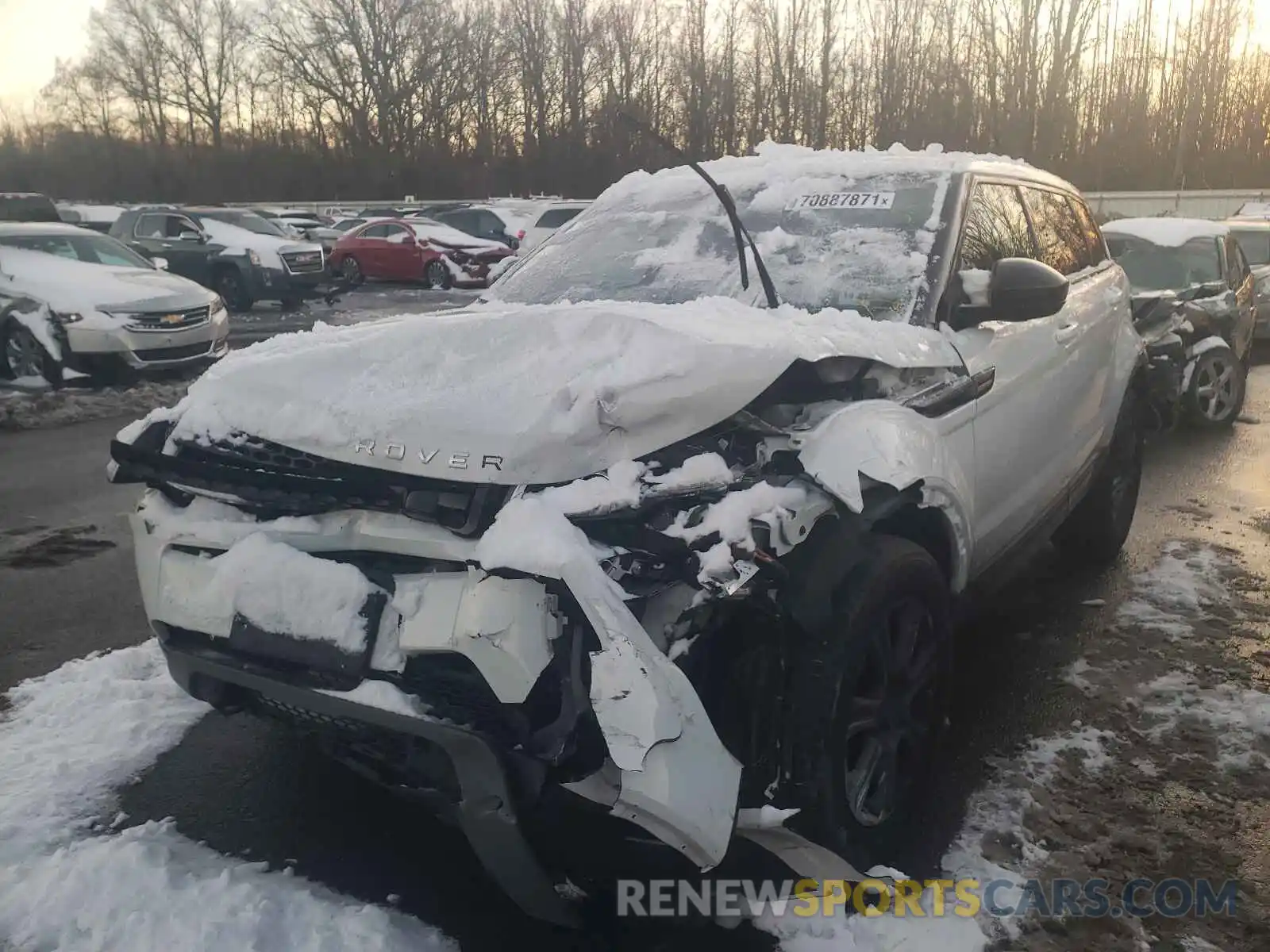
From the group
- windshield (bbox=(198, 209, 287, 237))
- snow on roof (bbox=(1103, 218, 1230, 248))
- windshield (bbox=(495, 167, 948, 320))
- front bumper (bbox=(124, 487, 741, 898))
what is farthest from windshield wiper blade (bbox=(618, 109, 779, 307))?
windshield (bbox=(198, 209, 287, 237))

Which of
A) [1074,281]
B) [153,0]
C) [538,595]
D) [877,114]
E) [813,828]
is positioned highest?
[153,0]

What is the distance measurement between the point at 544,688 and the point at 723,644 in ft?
1.36

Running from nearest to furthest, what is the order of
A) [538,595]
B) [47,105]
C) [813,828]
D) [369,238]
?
Result: 1. [538,595]
2. [813,828]
3. [369,238]
4. [47,105]

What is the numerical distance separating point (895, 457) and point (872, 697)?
62 cm

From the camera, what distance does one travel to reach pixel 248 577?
92.2 inches

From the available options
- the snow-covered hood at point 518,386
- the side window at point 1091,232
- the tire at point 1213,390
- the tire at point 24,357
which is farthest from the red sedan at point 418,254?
the snow-covered hood at point 518,386

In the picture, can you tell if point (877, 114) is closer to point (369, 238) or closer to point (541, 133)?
point (541, 133)

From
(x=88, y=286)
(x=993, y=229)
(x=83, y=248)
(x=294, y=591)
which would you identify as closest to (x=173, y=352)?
(x=88, y=286)

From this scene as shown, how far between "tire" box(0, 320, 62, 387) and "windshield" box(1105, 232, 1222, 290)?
10.4 meters

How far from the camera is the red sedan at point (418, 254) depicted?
68.6 feet

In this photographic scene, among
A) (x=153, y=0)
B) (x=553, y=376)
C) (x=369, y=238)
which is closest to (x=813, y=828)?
(x=553, y=376)

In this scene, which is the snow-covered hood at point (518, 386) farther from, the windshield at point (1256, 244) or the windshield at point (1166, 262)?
the windshield at point (1256, 244)

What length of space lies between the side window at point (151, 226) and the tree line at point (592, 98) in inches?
582

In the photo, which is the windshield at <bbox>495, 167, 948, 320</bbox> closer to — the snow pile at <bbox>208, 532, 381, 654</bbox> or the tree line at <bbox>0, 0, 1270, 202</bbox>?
the snow pile at <bbox>208, 532, 381, 654</bbox>
